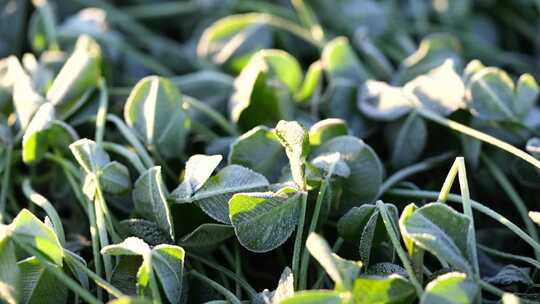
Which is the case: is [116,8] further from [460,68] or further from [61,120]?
[460,68]

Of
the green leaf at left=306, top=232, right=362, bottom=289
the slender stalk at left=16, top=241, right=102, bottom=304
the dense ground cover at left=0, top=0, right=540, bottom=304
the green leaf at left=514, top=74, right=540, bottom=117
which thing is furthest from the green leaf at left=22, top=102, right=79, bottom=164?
the green leaf at left=514, top=74, right=540, bottom=117

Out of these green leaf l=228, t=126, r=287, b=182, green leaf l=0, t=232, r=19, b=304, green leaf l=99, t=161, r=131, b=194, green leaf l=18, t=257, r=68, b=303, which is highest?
green leaf l=228, t=126, r=287, b=182

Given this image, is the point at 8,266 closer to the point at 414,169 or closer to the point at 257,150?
the point at 257,150

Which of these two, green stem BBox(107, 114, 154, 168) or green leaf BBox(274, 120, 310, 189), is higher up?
green leaf BBox(274, 120, 310, 189)

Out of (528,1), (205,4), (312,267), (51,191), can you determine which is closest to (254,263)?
(312,267)

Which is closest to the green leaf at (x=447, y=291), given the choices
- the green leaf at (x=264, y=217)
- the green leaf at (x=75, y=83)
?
the green leaf at (x=264, y=217)

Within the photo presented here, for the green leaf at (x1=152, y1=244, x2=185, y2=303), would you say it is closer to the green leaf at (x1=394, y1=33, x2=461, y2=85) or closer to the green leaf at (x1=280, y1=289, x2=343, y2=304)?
the green leaf at (x1=280, y1=289, x2=343, y2=304)

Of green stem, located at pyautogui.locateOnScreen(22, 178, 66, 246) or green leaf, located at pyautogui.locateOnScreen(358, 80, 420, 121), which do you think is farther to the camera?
green leaf, located at pyautogui.locateOnScreen(358, 80, 420, 121)
